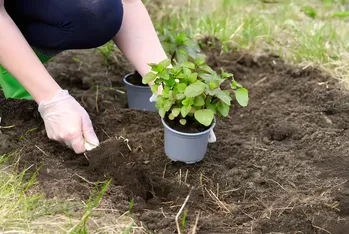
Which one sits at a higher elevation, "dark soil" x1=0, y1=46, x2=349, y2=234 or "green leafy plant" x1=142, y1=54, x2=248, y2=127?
"green leafy plant" x1=142, y1=54, x2=248, y2=127

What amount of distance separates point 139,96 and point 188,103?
580 millimetres

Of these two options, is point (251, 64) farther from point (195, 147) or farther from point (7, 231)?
point (7, 231)

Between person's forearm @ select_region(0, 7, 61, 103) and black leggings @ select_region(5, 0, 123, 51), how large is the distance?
0.67 ft

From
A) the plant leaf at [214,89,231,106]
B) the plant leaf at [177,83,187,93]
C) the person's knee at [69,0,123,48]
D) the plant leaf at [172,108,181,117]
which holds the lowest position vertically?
the plant leaf at [172,108,181,117]

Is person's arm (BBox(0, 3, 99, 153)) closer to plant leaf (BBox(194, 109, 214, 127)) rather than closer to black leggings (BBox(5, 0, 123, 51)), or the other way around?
black leggings (BBox(5, 0, 123, 51))

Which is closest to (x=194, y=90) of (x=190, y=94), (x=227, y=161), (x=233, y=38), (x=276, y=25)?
(x=190, y=94)

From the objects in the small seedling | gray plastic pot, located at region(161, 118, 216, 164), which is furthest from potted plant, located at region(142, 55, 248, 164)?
the small seedling

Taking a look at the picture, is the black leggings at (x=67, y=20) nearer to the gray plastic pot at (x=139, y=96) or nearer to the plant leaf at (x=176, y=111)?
the gray plastic pot at (x=139, y=96)

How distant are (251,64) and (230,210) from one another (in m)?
1.20

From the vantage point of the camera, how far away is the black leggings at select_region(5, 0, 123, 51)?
1902 millimetres

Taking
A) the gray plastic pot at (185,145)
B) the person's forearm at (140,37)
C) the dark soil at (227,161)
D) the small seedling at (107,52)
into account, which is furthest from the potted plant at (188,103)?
the small seedling at (107,52)

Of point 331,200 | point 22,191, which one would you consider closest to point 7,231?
point 22,191

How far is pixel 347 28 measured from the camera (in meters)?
3.01

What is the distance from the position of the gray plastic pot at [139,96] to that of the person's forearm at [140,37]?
12 centimetres
